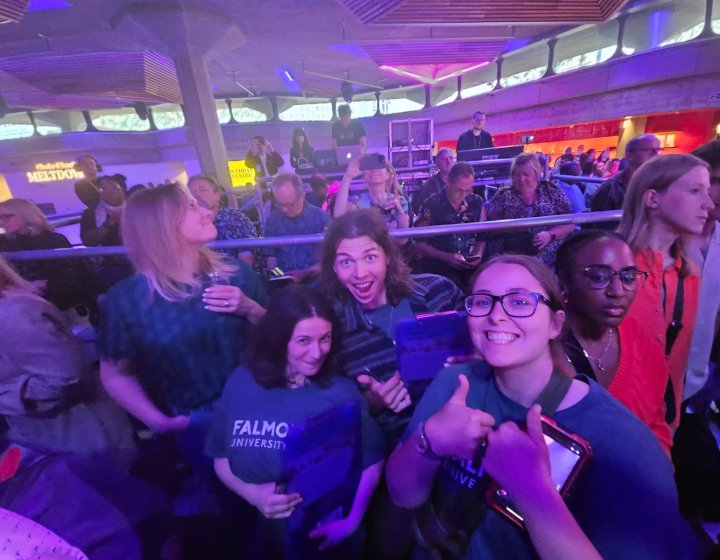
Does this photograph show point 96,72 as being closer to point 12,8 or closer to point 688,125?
point 12,8

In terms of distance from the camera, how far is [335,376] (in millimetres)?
1266

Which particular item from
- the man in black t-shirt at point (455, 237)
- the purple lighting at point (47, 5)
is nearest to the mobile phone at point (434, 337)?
the man in black t-shirt at point (455, 237)

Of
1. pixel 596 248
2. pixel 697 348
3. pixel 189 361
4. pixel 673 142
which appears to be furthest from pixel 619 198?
pixel 673 142

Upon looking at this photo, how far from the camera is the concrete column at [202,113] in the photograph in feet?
22.6

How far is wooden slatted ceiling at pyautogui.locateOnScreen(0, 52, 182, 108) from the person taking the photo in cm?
755

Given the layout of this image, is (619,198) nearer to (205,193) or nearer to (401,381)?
(401,381)

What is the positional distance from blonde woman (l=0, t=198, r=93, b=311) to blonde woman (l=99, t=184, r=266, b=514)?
1566mm

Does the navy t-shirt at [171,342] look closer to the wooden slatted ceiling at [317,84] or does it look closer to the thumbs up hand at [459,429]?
the thumbs up hand at [459,429]

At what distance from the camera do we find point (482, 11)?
527cm

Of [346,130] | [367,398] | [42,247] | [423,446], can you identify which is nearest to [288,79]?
[346,130]

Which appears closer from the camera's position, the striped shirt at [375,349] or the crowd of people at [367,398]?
the crowd of people at [367,398]

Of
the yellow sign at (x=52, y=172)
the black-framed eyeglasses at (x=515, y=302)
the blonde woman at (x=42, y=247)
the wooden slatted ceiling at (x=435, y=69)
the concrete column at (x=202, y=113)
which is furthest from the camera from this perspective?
the yellow sign at (x=52, y=172)

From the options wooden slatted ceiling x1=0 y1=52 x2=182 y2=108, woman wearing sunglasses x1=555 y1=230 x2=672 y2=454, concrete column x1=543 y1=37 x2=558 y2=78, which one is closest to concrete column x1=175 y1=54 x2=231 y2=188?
wooden slatted ceiling x1=0 y1=52 x2=182 y2=108

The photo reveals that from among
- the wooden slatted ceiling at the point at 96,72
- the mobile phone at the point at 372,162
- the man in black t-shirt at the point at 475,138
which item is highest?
the wooden slatted ceiling at the point at 96,72
